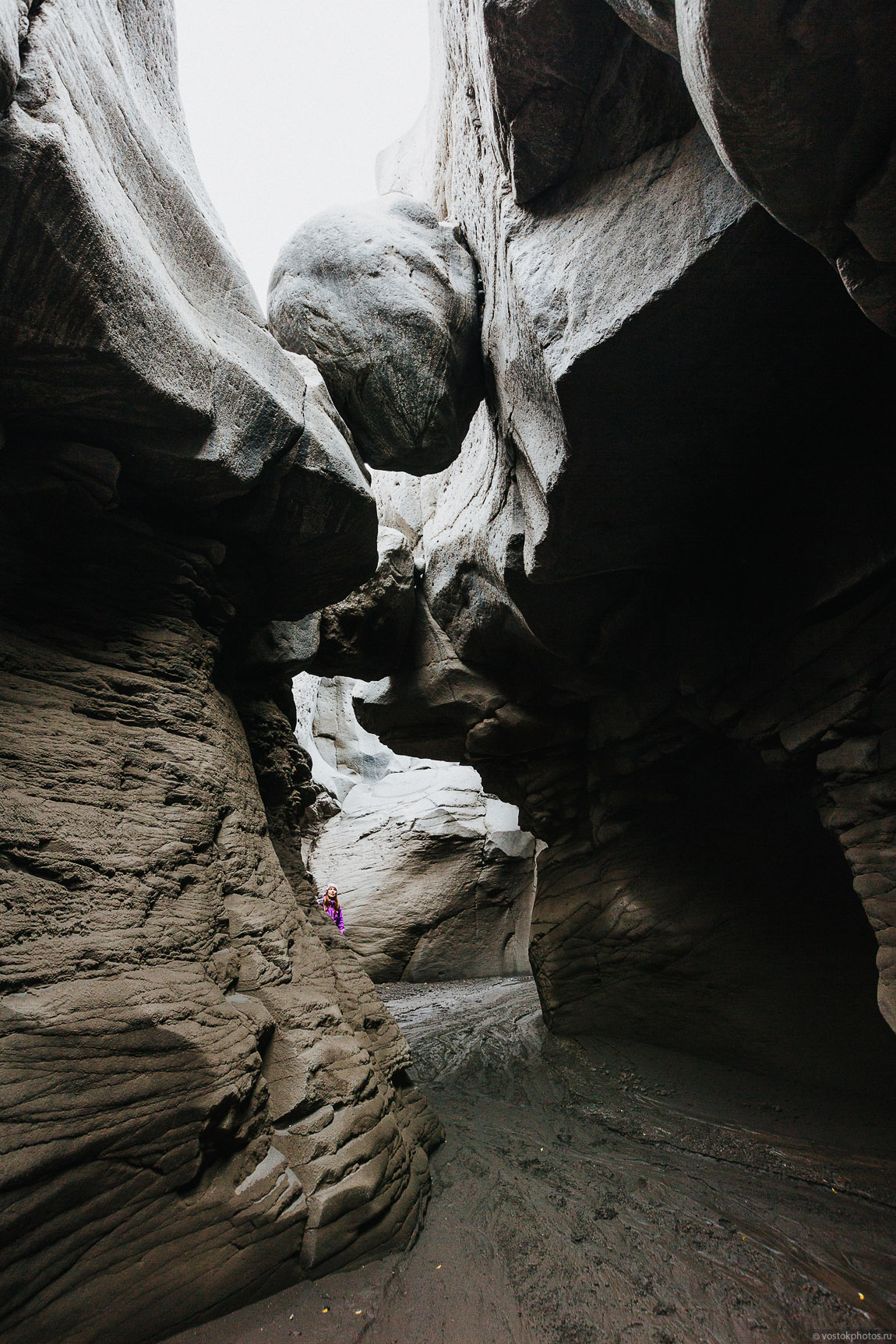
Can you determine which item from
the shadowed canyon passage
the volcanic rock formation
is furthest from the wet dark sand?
the volcanic rock formation

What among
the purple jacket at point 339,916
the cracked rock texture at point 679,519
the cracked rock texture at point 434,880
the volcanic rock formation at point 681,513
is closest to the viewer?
the volcanic rock formation at point 681,513

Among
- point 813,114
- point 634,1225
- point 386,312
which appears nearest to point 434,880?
point 634,1225

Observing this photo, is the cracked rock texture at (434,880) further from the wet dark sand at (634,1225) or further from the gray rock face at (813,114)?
the gray rock face at (813,114)

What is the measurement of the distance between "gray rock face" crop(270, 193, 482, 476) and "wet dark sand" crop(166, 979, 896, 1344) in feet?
17.0

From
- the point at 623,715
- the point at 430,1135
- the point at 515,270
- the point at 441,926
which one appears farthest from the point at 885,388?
the point at 441,926

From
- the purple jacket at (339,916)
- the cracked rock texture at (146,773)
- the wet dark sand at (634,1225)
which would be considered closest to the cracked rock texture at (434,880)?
the purple jacket at (339,916)

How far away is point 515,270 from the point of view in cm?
338

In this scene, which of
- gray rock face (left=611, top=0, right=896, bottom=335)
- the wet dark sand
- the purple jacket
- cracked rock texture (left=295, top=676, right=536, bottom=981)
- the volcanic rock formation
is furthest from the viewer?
cracked rock texture (left=295, top=676, right=536, bottom=981)

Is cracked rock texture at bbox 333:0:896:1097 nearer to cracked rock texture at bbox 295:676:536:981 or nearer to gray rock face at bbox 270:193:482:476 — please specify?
gray rock face at bbox 270:193:482:476

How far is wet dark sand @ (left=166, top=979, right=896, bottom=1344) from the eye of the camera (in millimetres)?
2705

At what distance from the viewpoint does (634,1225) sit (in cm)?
357

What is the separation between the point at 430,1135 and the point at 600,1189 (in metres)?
1.14

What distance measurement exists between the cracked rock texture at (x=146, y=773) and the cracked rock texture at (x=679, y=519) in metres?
1.74

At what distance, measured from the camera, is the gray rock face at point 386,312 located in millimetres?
4691
